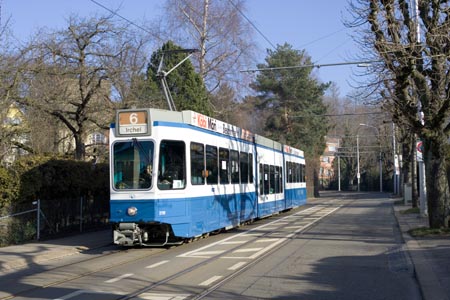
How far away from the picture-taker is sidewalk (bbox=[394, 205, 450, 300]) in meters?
8.56

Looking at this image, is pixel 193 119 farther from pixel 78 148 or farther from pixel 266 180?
pixel 78 148

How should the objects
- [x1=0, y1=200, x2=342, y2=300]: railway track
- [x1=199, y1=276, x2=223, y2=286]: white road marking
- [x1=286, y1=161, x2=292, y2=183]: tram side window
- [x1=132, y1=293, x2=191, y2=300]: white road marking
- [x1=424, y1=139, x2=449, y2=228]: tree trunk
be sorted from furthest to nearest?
1. [x1=286, y1=161, x2=292, y2=183]: tram side window
2. [x1=424, y1=139, x2=449, y2=228]: tree trunk
3. [x1=199, y1=276, x2=223, y2=286]: white road marking
4. [x1=0, y1=200, x2=342, y2=300]: railway track
5. [x1=132, y1=293, x2=191, y2=300]: white road marking

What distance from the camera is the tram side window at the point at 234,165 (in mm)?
18078

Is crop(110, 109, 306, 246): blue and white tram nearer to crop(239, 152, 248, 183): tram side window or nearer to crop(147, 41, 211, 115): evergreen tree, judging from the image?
crop(239, 152, 248, 183): tram side window

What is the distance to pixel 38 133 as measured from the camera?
24156 mm

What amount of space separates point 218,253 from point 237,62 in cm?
2871

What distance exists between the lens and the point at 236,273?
1056 centimetres

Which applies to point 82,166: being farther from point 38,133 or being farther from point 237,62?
point 237,62

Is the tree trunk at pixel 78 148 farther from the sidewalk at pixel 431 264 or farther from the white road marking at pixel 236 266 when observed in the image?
the sidewalk at pixel 431 264

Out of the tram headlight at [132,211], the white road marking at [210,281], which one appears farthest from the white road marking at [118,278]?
the tram headlight at [132,211]

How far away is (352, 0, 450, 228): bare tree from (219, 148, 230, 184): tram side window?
5.32 meters

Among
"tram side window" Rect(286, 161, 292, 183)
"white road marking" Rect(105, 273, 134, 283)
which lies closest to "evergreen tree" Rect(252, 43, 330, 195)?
"tram side window" Rect(286, 161, 292, 183)

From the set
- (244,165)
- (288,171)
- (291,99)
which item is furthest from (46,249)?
(291,99)

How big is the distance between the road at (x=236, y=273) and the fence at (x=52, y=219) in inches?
121
